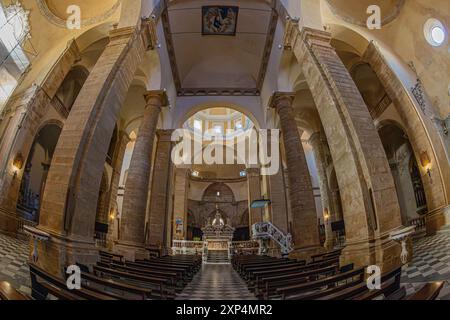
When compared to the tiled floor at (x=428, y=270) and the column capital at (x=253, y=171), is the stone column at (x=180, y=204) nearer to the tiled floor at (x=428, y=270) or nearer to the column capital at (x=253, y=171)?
the column capital at (x=253, y=171)

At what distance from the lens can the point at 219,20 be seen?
527 inches

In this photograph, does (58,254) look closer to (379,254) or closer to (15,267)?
(15,267)

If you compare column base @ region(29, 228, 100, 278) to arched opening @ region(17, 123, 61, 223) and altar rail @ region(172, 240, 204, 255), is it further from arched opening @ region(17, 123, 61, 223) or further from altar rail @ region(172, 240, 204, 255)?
altar rail @ region(172, 240, 204, 255)

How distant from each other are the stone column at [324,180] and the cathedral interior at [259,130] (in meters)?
0.11

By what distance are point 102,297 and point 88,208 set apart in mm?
3520

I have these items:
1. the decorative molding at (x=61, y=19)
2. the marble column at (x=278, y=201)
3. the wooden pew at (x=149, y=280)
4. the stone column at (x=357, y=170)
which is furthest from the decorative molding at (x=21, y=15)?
the marble column at (x=278, y=201)

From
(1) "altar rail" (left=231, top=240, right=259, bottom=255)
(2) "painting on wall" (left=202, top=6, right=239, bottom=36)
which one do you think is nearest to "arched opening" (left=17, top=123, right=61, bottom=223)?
(2) "painting on wall" (left=202, top=6, right=239, bottom=36)

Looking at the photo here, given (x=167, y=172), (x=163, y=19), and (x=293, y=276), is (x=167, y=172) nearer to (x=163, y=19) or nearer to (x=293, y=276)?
(x=163, y=19)

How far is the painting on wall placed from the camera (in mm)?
12859

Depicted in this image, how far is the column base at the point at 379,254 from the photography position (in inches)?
187

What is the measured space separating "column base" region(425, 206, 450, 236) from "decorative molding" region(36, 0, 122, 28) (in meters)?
14.2

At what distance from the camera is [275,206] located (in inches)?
543
